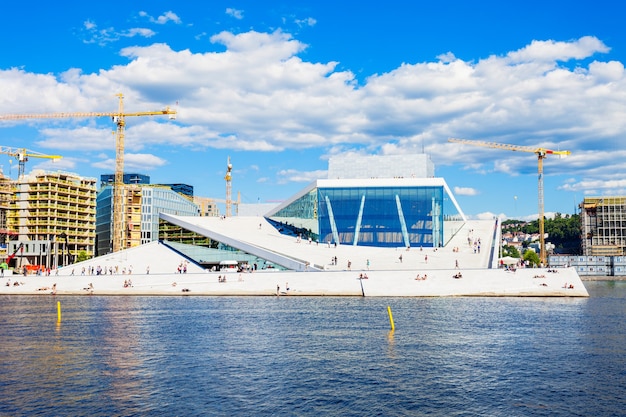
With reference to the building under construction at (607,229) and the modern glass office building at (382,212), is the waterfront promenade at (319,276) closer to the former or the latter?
the modern glass office building at (382,212)

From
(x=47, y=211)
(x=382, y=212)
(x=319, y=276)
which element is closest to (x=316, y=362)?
(x=319, y=276)

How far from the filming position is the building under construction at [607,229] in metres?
130

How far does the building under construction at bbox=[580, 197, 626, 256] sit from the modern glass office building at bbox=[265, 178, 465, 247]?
6925 centimetres

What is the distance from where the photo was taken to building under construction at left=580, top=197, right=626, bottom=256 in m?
130

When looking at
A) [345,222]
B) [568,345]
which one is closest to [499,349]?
[568,345]

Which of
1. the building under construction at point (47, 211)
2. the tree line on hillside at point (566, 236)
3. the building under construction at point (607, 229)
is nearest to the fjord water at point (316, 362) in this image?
the building under construction at point (47, 211)

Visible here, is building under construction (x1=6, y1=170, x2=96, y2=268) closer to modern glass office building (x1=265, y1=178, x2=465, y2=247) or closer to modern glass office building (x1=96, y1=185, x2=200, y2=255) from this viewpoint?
Result: modern glass office building (x1=96, y1=185, x2=200, y2=255)

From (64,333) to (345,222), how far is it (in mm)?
44571

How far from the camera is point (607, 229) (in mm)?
131625

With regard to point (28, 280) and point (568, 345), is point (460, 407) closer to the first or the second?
point (568, 345)

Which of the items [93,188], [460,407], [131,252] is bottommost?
[460,407]

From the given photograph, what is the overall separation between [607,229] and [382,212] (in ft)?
255

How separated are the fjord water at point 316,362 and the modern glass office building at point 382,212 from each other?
97.1 ft

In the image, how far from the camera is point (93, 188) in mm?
125562
